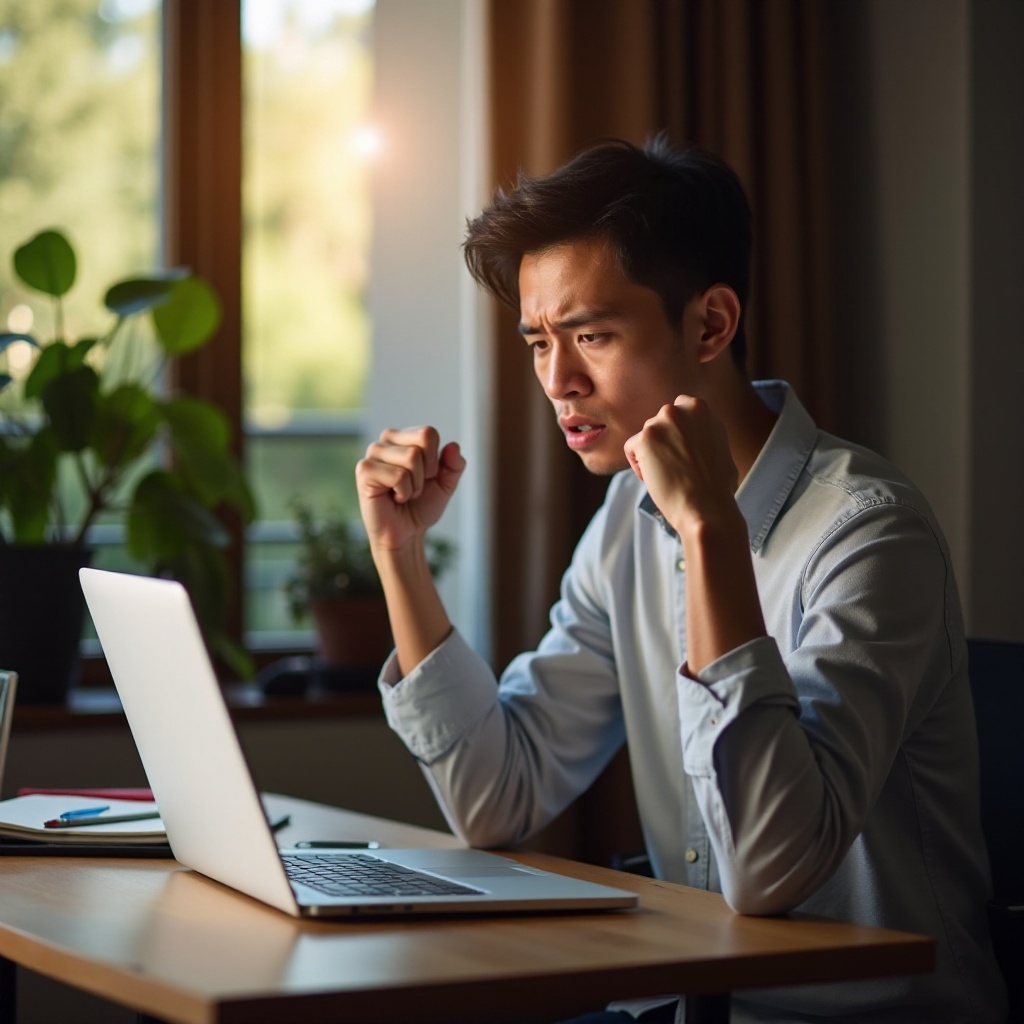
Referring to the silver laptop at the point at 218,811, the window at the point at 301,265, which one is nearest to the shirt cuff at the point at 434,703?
the silver laptop at the point at 218,811

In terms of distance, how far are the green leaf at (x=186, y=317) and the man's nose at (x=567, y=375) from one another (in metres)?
1.05

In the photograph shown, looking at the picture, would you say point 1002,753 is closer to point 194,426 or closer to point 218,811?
point 218,811

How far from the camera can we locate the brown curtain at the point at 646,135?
2.54 m

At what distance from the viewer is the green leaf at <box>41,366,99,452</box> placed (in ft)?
7.19

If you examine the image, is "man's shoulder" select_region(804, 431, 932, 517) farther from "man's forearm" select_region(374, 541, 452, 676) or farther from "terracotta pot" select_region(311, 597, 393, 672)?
"terracotta pot" select_region(311, 597, 393, 672)

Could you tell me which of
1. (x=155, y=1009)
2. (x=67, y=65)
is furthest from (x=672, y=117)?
(x=155, y=1009)

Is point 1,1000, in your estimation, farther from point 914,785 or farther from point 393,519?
point 914,785

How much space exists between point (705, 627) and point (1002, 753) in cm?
55

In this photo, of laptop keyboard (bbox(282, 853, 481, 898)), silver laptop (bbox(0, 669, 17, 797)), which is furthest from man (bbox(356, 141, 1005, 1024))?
silver laptop (bbox(0, 669, 17, 797))

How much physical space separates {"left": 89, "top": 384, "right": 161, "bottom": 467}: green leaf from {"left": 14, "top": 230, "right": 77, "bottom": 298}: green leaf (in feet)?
0.63

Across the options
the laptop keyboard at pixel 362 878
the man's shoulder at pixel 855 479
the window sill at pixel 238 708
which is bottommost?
the window sill at pixel 238 708

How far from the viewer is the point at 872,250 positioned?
107 inches

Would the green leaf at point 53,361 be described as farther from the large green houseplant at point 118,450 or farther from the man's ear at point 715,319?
the man's ear at point 715,319

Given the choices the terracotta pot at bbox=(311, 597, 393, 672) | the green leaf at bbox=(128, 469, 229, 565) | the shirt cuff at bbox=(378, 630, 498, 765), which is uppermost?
the green leaf at bbox=(128, 469, 229, 565)
